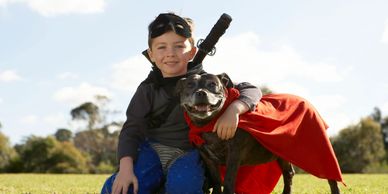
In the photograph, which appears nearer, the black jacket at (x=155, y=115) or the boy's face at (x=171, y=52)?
the boy's face at (x=171, y=52)

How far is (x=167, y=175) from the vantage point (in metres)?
5.92

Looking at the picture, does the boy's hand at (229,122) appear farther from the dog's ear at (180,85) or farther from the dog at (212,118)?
the dog's ear at (180,85)

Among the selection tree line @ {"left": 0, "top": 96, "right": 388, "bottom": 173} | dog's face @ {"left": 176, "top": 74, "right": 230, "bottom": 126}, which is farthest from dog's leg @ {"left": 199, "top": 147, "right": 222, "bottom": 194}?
tree line @ {"left": 0, "top": 96, "right": 388, "bottom": 173}

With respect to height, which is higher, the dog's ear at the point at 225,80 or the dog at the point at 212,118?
the dog's ear at the point at 225,80

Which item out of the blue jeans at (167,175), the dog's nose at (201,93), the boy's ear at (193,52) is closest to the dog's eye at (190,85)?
the dog's nose at (201,93)

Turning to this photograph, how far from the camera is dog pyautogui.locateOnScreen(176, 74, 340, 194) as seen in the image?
4.99 m

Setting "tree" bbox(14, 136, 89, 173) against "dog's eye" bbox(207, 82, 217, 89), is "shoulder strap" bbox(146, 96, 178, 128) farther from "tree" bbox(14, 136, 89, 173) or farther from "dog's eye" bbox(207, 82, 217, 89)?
"tree" bbox(14, 136, 89, 173)

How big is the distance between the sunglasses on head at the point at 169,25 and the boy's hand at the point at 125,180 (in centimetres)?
159

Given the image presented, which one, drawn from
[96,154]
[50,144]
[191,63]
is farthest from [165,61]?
[96,154]

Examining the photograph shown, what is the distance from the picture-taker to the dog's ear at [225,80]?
5324 mm

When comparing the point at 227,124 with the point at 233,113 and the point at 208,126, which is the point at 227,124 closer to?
the point at 233,113

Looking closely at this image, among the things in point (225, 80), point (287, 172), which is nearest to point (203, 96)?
point (225, 80)

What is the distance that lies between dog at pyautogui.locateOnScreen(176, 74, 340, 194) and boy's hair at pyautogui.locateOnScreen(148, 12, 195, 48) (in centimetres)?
78

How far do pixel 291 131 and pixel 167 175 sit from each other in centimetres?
160
